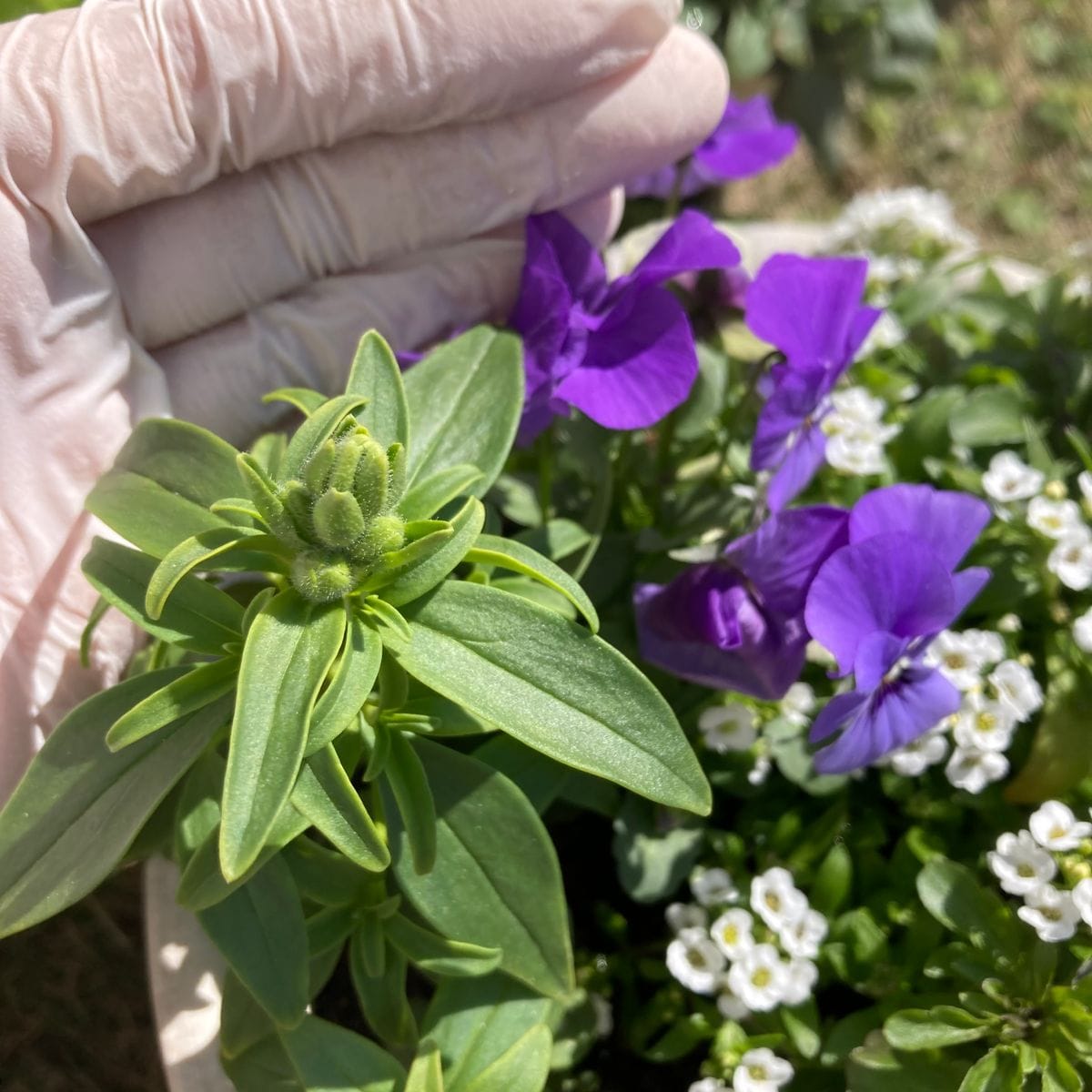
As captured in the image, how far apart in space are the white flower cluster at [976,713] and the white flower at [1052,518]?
15 centimetres

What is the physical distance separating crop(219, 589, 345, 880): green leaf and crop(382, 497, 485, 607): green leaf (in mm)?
59

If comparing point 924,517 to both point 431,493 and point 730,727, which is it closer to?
point 730,727

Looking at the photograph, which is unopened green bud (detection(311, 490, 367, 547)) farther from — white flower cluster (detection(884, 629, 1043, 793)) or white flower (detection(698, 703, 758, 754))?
white flower cluster (detection(884, 629, 1043, 793))

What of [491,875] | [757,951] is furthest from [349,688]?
[757,951]

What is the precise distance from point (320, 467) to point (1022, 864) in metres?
0.89

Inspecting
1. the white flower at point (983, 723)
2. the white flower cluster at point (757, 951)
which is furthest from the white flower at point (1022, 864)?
the white flower cluster at point (757, 951)

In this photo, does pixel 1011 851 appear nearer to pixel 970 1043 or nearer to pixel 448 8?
pixel 970 1043

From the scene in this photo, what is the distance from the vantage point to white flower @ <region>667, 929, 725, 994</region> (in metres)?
1.30

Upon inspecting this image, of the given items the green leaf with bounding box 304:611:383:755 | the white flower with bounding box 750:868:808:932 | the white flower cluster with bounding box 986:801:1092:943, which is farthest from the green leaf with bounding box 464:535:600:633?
the white flower cluster with bounding box 986:801:1092:943

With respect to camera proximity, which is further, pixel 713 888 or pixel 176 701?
pixel 713 888

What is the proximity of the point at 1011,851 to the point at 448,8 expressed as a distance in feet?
3.90

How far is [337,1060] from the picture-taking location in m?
1.09

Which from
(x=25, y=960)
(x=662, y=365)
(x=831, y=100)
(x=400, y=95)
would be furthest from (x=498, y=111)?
(x=831, y=100)

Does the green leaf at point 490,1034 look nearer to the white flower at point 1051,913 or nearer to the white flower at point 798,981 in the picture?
the white flower at point 798,981
